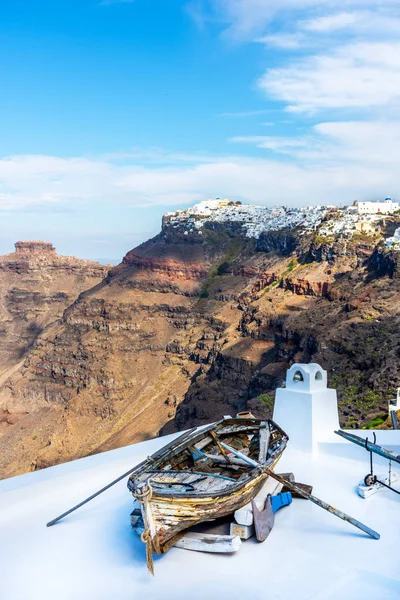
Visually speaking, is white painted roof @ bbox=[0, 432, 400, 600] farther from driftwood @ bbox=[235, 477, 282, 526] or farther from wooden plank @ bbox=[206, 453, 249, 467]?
wooden plank @ bbox=[206, 453, 249, 467]

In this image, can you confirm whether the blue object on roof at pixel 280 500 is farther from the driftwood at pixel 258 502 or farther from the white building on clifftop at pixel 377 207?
the white building on clifftop at pixel 377 207

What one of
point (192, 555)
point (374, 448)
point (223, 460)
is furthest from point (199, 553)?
point (374, 448)

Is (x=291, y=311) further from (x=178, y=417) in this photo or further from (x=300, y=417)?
(x=300, y=417)

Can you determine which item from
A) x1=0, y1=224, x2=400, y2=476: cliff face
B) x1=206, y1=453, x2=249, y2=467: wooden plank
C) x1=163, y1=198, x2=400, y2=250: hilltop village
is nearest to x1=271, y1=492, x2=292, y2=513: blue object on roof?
x1=206, y1=453, x2=249, y2=467: wooden plank

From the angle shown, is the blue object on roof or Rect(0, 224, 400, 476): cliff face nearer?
the blue object on roof

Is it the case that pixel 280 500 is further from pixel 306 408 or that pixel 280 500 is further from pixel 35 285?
pixel 35 285
